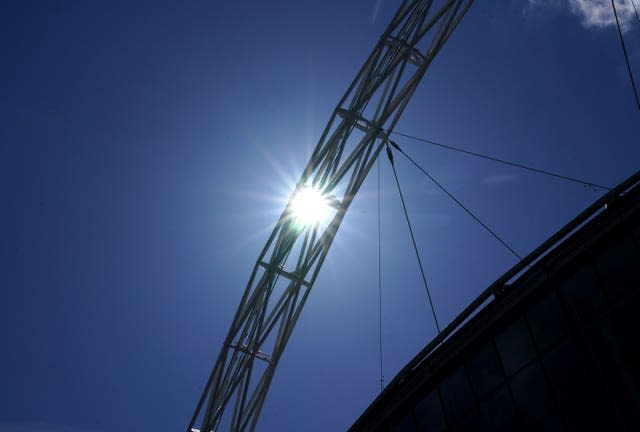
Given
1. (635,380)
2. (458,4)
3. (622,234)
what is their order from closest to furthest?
1. (635,380)
2. (622,234)
3. (458,4)

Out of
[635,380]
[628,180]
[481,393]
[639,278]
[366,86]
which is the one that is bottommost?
[635,380]

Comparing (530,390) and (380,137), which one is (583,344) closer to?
(530,390)

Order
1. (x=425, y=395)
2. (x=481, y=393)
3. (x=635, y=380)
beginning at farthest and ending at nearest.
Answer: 1. (x=425, y=395)
2. (x=481, y=393)
3. (x=635, y=380)

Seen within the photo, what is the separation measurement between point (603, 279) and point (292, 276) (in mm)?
12026

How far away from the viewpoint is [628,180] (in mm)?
15703

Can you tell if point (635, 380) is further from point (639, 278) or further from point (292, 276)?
point (292, 276)

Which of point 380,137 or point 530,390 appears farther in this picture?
point 380,137

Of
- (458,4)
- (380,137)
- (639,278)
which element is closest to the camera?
(639,278)

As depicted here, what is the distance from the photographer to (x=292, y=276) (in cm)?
2297

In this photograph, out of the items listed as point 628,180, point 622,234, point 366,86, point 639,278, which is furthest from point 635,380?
point 366,86

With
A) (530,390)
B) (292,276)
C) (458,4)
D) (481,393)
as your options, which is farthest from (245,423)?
(458,4)

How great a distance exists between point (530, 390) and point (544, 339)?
1471 mm

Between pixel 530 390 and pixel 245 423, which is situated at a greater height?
pixel 245 423

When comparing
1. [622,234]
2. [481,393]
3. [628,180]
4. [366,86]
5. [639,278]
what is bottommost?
[481,393]
